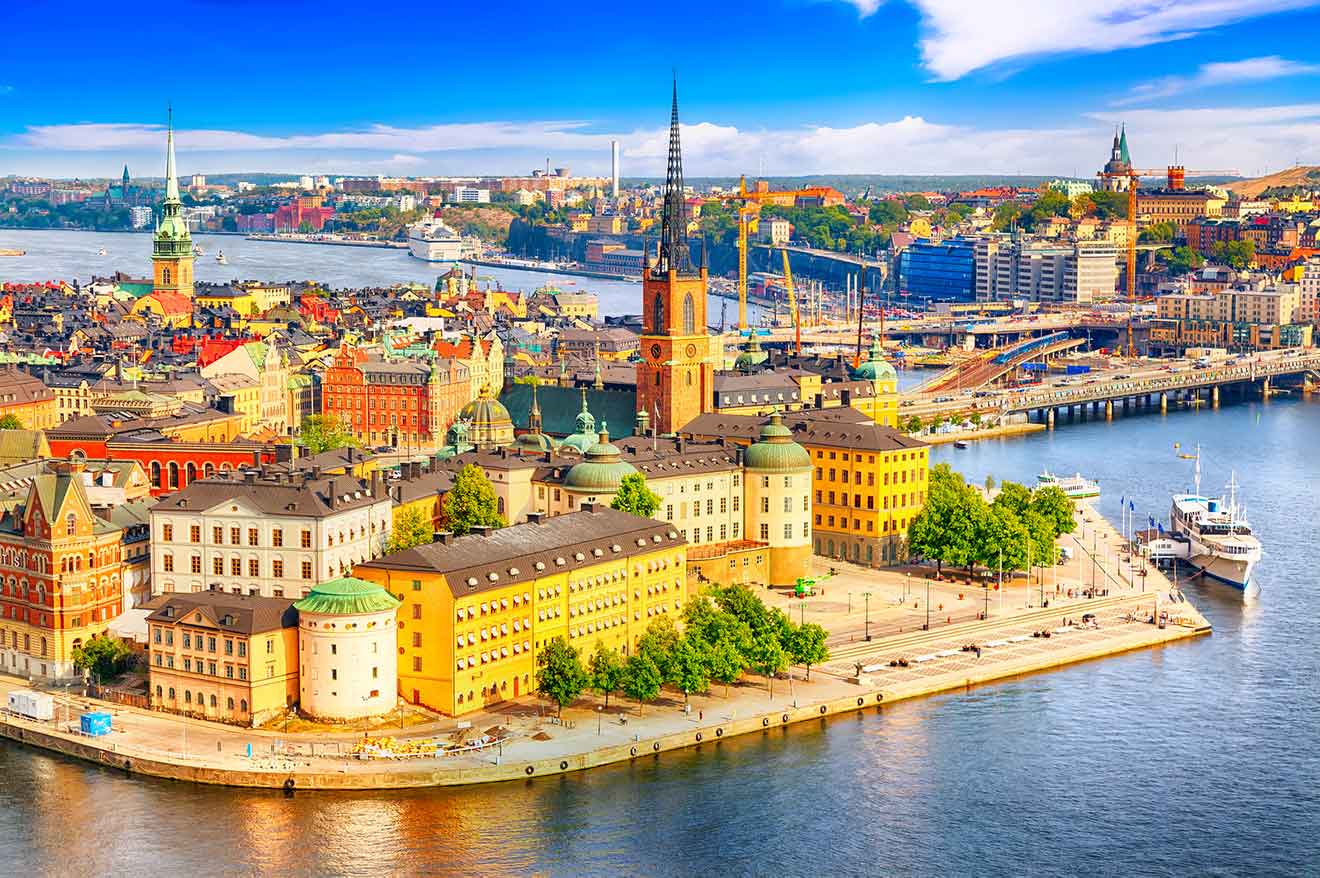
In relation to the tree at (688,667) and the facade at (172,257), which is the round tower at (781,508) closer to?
the tree at (688,667)

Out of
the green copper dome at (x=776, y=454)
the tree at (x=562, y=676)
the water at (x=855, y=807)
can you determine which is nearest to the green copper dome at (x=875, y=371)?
the green copper dome at (x=776, y=454)

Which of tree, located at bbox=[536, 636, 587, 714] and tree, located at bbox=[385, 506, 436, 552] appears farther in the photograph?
tree, located at bbox=[385, 506, 436, 552]

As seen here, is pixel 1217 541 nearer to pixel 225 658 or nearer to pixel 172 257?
pixel 225 658

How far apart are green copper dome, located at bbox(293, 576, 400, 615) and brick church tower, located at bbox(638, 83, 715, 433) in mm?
32888

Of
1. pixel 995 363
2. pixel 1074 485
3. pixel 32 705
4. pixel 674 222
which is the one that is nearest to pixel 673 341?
pixel 674 222

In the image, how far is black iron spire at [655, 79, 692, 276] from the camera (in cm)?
8994

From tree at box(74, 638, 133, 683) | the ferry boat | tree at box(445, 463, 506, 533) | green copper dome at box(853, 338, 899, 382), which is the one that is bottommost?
tree at box(74, 638, 133, 683)

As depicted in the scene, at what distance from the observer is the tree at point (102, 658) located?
60562 millimetres

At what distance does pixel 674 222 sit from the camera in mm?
91438

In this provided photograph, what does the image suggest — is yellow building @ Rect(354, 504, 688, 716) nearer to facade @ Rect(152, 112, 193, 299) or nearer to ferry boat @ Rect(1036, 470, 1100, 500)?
ferry boat @ Rect(1036, 470, 1100, 500)

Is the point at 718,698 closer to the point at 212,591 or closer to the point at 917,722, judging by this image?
the point at 917,722

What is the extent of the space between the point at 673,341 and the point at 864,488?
13.3 meters

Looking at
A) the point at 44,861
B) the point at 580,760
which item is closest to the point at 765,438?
the point at 580,760

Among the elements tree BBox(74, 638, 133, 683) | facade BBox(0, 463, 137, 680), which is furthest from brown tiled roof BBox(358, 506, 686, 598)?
facade BBox(0, 463, 137, 680)
